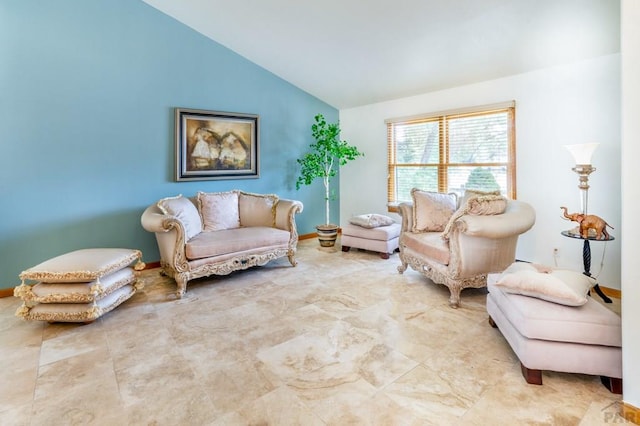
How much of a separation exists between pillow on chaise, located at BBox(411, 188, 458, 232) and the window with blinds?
2.79 ft

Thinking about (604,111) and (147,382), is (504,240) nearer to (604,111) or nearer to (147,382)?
(604,111)

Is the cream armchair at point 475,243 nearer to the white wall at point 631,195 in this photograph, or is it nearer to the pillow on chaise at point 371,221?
the white wall at point 631,195

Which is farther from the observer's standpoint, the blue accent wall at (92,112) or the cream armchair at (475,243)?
A: the blue accent wall at (92,112)

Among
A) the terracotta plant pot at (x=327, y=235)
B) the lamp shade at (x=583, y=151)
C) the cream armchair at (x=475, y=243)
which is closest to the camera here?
the cream armchair at (x=475, y=243)

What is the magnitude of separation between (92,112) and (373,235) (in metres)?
3.72

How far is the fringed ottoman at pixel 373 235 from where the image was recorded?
4.73 metres

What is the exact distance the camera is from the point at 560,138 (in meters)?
3.73

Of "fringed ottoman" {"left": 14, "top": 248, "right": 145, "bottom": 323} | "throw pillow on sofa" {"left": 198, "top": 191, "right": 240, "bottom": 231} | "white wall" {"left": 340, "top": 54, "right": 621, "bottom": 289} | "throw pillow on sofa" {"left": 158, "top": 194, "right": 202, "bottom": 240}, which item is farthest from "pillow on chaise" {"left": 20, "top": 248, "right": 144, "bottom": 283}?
"white wall" {"left": 340, "top": 54, "right": 621, "bottom": 289}

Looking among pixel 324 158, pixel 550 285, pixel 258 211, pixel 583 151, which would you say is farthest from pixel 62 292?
pixel 583 151

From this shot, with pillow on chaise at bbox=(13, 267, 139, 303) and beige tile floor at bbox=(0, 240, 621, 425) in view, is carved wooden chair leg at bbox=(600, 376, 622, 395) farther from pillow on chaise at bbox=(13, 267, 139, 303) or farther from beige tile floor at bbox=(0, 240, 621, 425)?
pillow on chaise at bbox=(13, 267, 139, 303)

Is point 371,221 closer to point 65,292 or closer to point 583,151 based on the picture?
point 583,151

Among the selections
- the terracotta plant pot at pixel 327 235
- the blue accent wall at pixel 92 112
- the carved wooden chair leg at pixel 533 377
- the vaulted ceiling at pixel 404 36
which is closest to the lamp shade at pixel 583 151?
the vaulted ceiling at pixel 404 36

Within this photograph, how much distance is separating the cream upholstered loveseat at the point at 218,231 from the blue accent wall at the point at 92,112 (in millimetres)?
567

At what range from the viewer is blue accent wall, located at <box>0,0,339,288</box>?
346 centimetres
